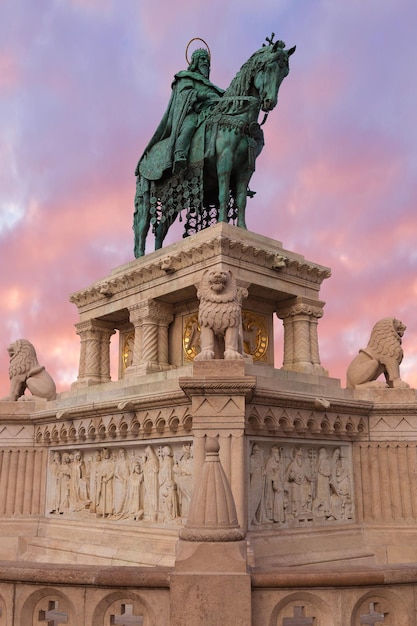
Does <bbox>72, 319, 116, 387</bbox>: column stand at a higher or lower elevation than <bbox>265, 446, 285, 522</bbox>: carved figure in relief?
higher

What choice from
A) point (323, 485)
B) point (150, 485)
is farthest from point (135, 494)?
point (323, 485)

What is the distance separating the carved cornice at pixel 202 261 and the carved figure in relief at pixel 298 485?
509 cm

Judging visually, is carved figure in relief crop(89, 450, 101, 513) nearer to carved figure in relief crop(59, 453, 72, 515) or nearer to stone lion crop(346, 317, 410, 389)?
carved figure in relief crop(59, 453, 72, 515)

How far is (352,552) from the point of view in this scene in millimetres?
10609

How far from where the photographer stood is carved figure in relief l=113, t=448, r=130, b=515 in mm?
10986

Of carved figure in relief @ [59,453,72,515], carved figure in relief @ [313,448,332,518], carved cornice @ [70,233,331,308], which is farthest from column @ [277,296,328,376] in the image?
carved figure in relief @ [59,453,72,515]

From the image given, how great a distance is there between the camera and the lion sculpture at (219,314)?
995cm

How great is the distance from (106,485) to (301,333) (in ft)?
19.8

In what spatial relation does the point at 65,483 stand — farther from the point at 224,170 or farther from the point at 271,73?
the point at 271,73

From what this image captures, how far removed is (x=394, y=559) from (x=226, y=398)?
4.70 meters

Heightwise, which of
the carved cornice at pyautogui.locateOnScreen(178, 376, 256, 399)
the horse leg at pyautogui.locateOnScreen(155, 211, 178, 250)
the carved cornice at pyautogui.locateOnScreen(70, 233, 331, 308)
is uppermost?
the horse leg at pyautogui.locateOnScreen(155, 211, 178, 250)

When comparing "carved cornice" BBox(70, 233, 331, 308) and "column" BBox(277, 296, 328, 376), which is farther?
"column" BBox(277, 296, 328, 376)

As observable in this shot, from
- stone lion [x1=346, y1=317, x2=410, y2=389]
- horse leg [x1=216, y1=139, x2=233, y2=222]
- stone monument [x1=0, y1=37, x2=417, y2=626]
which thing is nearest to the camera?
stone monument [x1=0, y1=37, x2=417, y2=626]

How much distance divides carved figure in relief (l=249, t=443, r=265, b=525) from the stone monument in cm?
3
